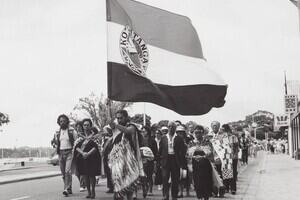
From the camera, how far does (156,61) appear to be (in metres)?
9.88

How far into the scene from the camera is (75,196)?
13.1m

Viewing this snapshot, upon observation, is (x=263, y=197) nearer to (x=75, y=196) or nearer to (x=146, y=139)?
(x=146, y=139)

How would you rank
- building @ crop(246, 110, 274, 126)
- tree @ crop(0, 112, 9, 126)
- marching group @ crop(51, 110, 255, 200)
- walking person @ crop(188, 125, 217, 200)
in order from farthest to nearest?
building @ crop(246, 110, 274, 126) → tree @ crop(0, 112, 9, 126) → walking person @ crop(188, 125, 217, 200) → marching group @ crop(51, 110, 255, 200)

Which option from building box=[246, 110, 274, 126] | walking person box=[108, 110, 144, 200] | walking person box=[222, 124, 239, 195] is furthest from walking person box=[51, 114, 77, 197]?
building box=[246, 110, 274, 126]

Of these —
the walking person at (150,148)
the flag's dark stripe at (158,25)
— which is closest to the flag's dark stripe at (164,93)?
the flag's dark stripe at (158,25)

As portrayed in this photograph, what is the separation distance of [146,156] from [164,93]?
4.72 feet

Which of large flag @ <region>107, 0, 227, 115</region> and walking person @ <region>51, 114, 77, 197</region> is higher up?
large flag @ <region>107, 0, 227, 115</region>

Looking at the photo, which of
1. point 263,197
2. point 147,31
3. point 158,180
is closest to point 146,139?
point 158,180

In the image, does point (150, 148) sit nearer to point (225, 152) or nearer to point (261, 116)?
point (225, 152)

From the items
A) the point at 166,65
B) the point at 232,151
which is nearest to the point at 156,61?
the point at 166,65

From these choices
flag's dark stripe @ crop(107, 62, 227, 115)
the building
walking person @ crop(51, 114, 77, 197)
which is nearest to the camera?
flag's dark stripe @ crop(107, 62, 227, 115)

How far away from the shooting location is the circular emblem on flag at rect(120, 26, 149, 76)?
910 centimetres

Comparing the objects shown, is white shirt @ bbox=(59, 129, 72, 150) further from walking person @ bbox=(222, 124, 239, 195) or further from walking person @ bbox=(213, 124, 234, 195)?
walking person @ bbox=(222, 124, 239, 195)

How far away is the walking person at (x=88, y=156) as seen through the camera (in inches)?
486
